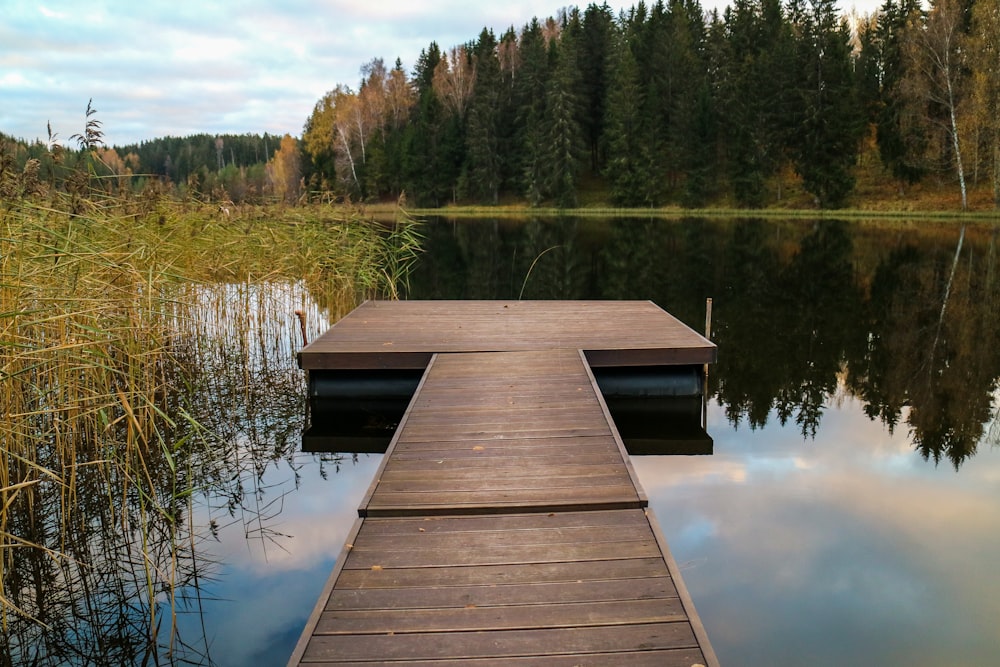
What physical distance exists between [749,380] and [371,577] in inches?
223

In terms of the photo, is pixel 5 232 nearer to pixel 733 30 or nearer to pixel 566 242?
pixel 566 242

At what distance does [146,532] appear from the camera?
3.67 meters

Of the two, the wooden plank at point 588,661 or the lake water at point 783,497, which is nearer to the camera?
the wooden plank at point 588,661

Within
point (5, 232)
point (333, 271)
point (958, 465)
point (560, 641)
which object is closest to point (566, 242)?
point (333, 271)

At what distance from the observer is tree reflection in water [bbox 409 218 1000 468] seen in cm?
662

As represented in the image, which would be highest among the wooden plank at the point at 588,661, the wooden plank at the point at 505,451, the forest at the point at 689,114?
the forest at the point at 689,114

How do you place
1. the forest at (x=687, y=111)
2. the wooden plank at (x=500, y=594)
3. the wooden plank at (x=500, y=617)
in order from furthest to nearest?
the forest at (x=687, y=111) → the wooden plank at (x=500, y=594) → the wooden plank at (x=500, y=617)

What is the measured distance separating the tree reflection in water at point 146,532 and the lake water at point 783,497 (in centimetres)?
2

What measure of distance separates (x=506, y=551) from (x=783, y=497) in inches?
98.9

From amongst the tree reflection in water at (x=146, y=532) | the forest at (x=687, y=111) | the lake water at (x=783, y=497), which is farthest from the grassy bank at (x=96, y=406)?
the forest at (x=687, y=111)

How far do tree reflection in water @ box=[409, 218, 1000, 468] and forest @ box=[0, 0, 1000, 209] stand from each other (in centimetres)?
741

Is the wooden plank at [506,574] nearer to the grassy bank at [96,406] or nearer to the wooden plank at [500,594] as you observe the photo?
the wooden plank at [500,594]

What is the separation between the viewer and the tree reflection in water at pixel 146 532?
2.89 m

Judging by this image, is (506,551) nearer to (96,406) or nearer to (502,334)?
(96,406)
